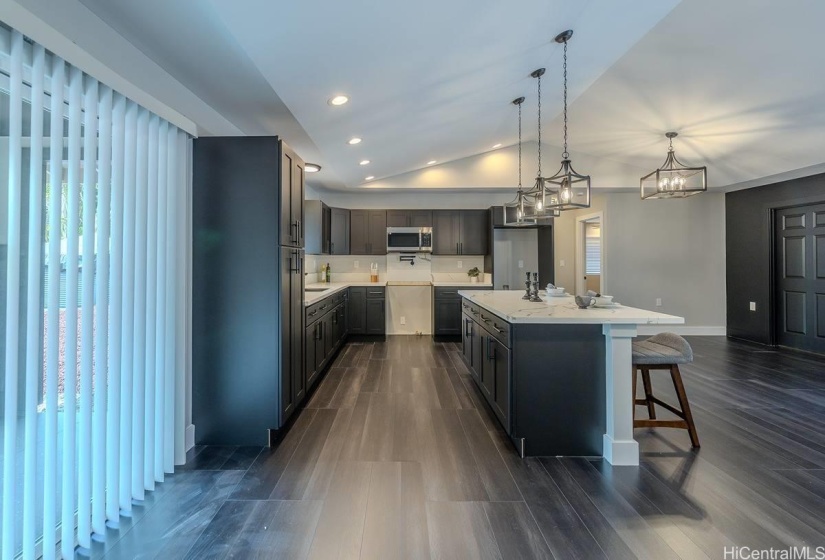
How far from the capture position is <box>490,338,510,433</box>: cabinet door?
2330mm

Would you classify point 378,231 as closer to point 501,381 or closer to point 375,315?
point 375,315

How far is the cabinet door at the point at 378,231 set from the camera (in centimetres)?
614

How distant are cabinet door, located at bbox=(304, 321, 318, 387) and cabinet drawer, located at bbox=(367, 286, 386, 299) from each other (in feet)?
7.67

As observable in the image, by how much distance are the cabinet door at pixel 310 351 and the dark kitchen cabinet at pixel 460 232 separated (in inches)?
125

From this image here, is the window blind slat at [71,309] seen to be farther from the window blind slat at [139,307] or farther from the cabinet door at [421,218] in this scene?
the cabinet door at [421,218]

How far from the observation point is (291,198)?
2641 mm

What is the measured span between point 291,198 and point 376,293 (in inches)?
131

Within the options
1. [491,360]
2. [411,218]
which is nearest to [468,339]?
[491,360]

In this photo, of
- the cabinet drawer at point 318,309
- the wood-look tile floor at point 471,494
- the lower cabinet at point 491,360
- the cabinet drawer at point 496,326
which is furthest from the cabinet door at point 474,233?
the wood-look tile floor at point 471,494

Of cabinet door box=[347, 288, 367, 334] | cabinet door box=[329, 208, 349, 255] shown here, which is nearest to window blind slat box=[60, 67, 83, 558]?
cabinet door box=[347, 288, 367, 334]

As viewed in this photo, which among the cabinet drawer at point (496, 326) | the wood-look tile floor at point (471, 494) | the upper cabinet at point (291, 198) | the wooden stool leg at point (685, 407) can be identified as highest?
the upper cabinet at point (291, 198)

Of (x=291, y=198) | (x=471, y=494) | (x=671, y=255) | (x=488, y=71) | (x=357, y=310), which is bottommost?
(x=471, y=494)

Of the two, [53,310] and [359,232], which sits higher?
[359,232]

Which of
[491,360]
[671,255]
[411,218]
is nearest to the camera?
[491,360]
